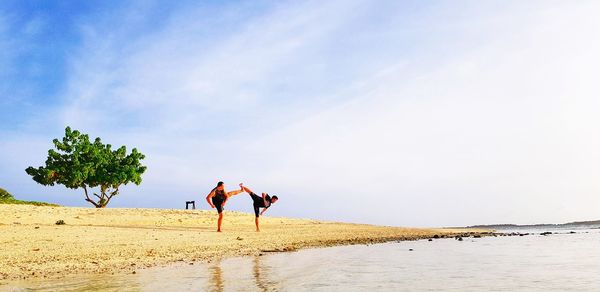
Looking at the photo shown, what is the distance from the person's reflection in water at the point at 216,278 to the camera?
334 inches

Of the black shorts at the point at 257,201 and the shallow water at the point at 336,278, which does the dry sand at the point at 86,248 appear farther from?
the black shorts at the point at 257,201

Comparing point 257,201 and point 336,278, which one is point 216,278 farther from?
point 257,201

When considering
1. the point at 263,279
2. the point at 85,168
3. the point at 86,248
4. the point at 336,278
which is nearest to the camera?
the point at 263,279

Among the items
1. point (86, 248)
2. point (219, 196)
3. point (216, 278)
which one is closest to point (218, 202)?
point (219, 196)

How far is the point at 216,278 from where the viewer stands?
970 cm

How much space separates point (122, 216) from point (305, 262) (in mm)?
23508

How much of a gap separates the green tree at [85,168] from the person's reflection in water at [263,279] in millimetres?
50751

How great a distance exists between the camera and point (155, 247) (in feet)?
55.0

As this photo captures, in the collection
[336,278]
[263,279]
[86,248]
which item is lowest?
[336,278]

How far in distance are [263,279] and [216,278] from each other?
99cm

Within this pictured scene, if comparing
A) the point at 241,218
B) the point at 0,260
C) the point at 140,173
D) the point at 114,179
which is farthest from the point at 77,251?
the point at 140,173

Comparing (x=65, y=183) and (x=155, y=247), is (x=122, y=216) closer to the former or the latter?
(x=155, y=247)

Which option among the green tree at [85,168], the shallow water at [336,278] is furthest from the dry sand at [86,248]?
the green tree at [85,168]

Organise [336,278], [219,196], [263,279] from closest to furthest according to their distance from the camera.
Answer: [263,279] → [336,278] → [219,196]
